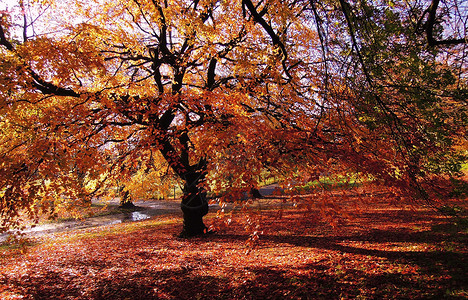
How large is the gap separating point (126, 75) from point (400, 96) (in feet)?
28.6

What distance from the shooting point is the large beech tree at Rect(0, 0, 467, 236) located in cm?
417

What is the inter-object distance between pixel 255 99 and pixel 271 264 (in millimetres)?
4889

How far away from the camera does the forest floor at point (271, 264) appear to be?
4980mm

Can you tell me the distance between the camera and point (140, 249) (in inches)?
385

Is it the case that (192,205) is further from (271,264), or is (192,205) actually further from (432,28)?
(432,28)

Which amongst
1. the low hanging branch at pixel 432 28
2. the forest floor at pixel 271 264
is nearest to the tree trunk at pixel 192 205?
the forest floor at pixel 271 264

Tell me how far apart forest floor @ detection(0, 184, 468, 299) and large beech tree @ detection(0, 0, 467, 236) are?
1.20m

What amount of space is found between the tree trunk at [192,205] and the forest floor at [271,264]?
515 mm

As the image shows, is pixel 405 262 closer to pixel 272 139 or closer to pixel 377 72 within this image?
pixel 272 139

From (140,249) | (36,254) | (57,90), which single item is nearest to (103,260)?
(140,249)

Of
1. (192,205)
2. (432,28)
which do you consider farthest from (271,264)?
(432,28)

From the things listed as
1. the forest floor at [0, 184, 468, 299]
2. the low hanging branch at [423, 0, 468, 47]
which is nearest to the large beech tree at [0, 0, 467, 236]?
the low hanging branch at [423, 0, 468, 47]

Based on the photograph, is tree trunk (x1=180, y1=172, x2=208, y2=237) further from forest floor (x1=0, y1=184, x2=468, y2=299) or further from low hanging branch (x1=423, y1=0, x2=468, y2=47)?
low hanging branch (x1=423, y1=0, x2=468, y2=47)

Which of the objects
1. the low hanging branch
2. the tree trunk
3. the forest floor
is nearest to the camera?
the low hanging branch
